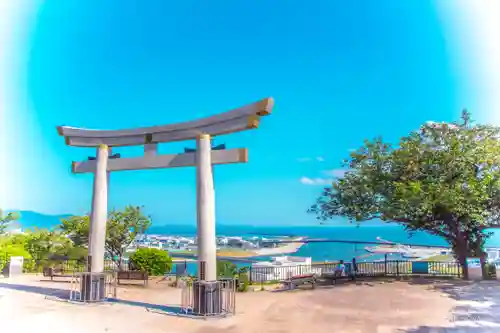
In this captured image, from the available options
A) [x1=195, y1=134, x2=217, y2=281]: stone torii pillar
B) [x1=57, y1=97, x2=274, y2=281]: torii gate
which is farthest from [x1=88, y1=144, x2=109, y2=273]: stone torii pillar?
[x1=195, y1=134, x2=217, y2=281]: stone torii pillar

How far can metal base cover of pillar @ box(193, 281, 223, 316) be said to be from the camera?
6.94 metres

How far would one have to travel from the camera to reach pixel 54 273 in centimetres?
1266

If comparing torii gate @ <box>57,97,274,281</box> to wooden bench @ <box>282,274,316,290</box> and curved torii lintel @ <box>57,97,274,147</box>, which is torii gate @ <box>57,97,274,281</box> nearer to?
curved torii lintel @ <box>57,97,274,147</box>

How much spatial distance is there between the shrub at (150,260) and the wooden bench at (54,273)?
217 centimetres

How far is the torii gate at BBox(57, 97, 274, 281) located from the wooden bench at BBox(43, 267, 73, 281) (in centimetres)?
430

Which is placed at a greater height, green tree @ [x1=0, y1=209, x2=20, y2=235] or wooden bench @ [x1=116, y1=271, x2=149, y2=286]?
green tree @ [x1=0, y1=209, x2=20, y2=235]

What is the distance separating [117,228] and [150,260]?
6.06ft

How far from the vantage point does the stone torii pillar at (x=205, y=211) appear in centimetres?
717

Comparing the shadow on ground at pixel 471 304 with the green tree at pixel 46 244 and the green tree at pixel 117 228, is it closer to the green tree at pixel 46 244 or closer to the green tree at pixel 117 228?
the green tree at pixel 117 228

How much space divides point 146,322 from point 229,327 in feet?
4.64

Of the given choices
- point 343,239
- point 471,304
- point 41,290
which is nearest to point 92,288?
point 41,290

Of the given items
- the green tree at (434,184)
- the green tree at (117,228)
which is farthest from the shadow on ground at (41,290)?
the green tree at (434,184)

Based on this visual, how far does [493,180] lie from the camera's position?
9.56 meters

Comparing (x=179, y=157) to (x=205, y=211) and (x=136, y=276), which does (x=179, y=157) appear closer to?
(x=205, y=211)
